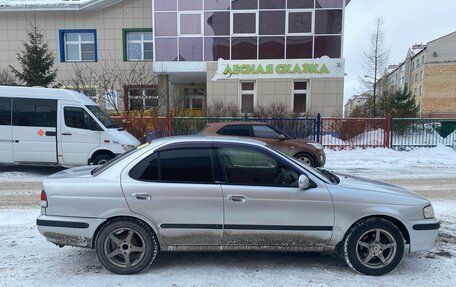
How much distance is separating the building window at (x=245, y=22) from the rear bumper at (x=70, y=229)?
1715cm

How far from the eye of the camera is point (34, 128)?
9359 millimetres

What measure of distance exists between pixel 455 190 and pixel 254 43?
1357 centimetres

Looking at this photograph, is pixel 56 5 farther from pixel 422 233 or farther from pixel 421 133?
pixel 422 233

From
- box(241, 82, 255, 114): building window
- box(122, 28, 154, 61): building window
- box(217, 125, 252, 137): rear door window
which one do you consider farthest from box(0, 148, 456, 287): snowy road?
box(122, 28, 154, 61): building window

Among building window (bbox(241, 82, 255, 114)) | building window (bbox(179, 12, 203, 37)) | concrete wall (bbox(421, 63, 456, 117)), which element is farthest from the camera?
concrete wall (bbox(421, 63, 456, 117))

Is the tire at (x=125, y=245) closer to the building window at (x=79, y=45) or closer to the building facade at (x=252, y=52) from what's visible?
the building facade at (x=252, y=52)

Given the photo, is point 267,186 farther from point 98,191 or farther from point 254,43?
point 254,43

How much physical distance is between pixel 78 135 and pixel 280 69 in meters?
12.8

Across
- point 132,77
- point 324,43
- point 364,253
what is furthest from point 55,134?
point 324,43

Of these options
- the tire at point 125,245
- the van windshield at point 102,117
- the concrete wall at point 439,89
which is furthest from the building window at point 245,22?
the concrete wall at point 439,89

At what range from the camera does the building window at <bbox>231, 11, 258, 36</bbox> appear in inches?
754

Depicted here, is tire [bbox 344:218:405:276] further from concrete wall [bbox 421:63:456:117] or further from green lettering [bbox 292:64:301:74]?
concrete wall [bbox 421:63:456:117]

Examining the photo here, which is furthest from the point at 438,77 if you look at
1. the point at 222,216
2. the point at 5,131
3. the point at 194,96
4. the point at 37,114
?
the point at 222,216

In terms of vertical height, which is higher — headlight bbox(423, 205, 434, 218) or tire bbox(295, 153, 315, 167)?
headlight bbox(423, 205, 434, 218)
